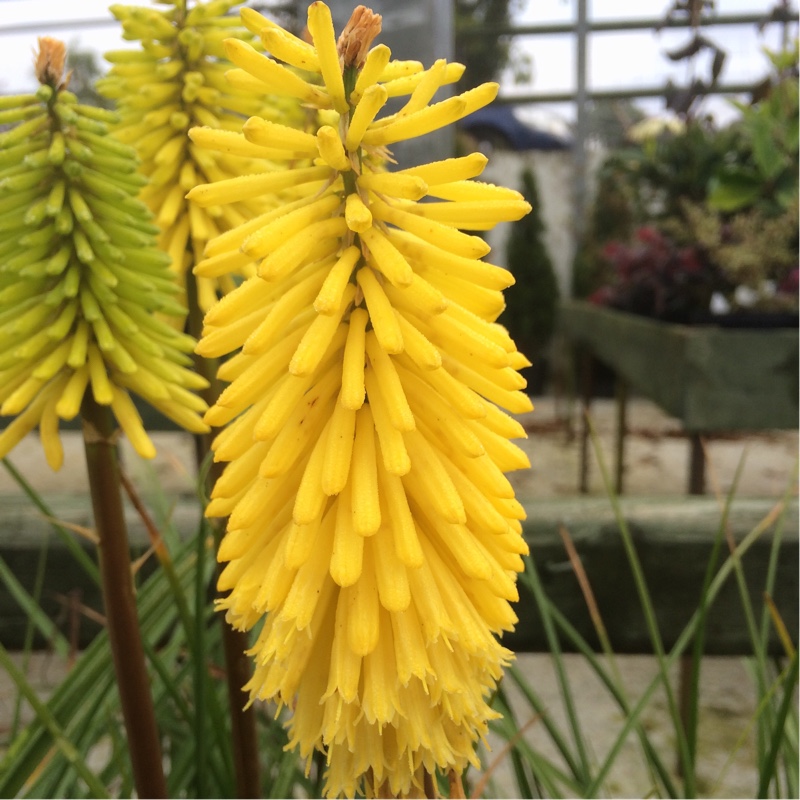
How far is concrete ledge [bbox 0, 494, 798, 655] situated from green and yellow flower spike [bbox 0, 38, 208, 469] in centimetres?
45

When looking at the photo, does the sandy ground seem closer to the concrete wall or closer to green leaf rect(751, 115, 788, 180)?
green leaf rect(751, 115, 788, 180)

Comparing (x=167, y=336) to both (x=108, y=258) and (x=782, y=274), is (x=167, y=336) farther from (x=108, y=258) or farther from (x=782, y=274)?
(x=782, y=274)

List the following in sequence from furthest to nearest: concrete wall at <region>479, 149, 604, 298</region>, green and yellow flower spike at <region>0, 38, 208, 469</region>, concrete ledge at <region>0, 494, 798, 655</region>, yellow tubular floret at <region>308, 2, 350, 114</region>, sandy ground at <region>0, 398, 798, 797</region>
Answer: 1. concrete wall at <region>479, 149, 604, 298</region>
2. sandy ground at <region>0, 398, 798, 797</region>
3. concrete ledge at <region>0, 494, 798, 655</region>
4. green and yellow flower spike at <region>0, 38, 208, 469</region>
5. yellow tubular floret at <region>308, 2, 350, 114</region>

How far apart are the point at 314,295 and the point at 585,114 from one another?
4998mm

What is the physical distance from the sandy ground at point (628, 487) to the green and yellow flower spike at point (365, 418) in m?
0.17

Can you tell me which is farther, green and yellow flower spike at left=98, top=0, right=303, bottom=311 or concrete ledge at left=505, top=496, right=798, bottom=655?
concrete ledge at left=505, top=496, right=798, bottom=655

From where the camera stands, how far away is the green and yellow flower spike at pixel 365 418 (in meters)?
0.31

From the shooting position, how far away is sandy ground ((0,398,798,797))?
1216mm

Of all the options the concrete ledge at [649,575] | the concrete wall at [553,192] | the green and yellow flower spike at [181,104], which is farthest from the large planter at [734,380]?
the concrete wall at [553,192]

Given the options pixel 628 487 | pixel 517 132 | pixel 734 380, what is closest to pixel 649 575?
pixel 734 380

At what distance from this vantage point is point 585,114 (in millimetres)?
4809

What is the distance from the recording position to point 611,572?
2.85ft

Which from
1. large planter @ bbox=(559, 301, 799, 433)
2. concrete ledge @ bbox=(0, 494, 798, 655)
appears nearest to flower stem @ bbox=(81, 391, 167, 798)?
concrete ledge @ bbox=(0, 494, 798, 655)

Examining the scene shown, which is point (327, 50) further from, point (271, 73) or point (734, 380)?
point (734, 380)
